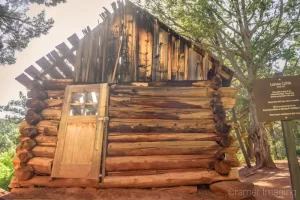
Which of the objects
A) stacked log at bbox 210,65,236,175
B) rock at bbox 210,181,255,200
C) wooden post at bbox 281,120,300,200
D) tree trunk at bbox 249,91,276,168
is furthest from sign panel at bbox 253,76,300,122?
tree trunk at bbox 249,91,276,168

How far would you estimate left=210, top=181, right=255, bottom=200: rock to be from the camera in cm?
501

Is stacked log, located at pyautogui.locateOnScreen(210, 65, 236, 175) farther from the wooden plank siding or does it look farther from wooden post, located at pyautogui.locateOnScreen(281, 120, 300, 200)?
wooden post, located at pyautogui.locateOnScreen(281, 120, 300, 200)

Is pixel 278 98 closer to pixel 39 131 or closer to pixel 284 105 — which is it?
pixel 284 105

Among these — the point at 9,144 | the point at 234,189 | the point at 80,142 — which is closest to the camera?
the point at 234,189

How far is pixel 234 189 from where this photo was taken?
5.11 meters

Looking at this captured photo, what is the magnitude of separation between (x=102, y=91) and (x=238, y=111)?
14.0 meters

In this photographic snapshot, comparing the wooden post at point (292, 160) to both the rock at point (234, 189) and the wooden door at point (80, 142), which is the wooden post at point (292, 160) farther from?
the wooden door at point (80, 142)

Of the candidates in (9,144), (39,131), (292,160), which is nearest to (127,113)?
(39,131)

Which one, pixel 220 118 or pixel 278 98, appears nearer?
pixel 278 98

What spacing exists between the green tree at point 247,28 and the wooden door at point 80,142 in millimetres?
7036

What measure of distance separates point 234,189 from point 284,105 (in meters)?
2.53

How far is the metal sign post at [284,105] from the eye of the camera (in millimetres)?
3578

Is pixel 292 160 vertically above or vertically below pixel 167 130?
below

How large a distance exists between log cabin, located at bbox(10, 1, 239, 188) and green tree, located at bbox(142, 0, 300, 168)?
15.3 ft
